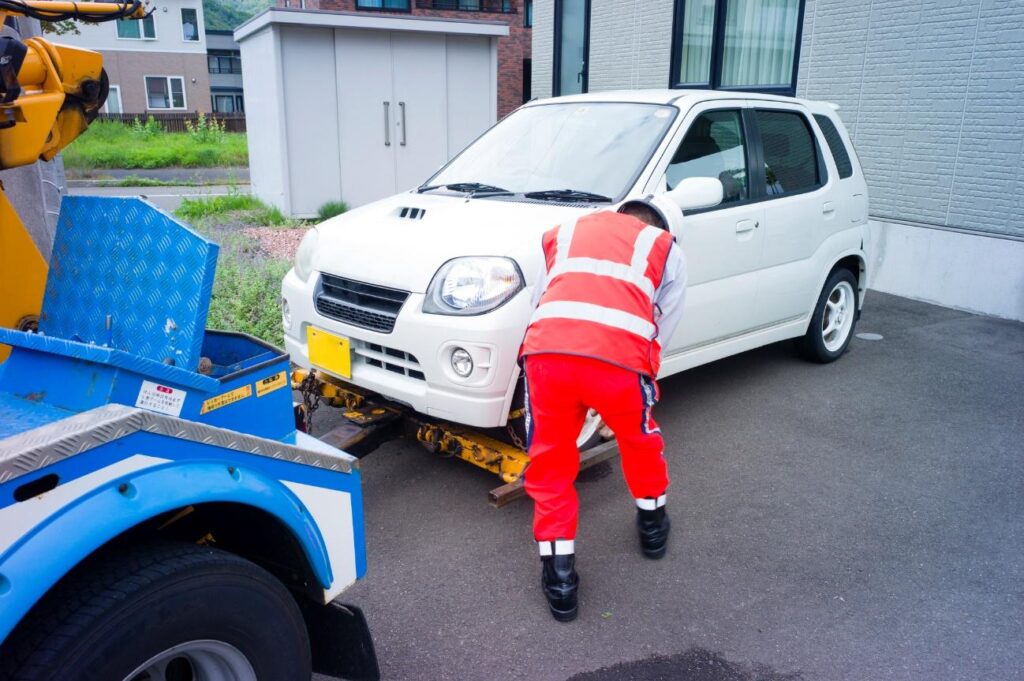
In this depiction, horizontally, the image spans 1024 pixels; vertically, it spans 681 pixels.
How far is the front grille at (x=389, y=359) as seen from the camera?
12.0 ft

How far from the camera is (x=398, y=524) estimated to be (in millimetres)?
3719

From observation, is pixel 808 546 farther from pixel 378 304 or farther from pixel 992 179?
pixel 992 179

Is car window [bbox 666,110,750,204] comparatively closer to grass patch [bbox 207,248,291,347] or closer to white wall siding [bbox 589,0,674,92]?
grass patch [bbox 207,248,291,347]

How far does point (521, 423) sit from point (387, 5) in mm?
25958

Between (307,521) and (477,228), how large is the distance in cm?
206

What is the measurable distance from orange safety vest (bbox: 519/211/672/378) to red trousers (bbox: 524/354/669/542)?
6 centimetres

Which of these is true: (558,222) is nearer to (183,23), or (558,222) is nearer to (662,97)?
(662,97)

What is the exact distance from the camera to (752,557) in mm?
3484

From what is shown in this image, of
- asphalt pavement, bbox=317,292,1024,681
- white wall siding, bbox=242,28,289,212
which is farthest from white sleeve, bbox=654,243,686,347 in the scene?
white wall siding, bbox=242,28,289,212

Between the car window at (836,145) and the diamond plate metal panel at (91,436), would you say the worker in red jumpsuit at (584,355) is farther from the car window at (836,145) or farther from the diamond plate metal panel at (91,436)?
the car window at (836,145)

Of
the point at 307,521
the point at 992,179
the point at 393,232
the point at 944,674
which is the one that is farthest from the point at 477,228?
the point at 992,179

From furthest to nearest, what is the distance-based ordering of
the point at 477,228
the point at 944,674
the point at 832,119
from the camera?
the point at 832,119, the point at 477,228, the point at 944,674

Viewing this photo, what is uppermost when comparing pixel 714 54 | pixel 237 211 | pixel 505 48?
pixel 505 48

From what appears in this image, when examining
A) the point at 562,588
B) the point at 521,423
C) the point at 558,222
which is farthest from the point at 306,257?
the point at 562,588
